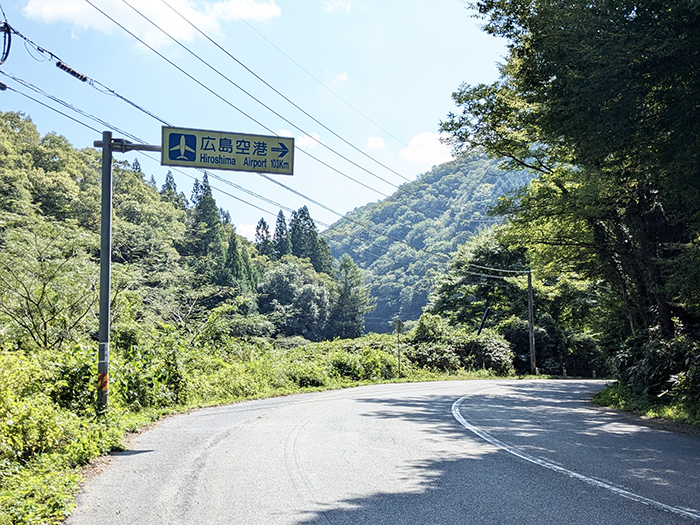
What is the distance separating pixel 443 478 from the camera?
611 cm

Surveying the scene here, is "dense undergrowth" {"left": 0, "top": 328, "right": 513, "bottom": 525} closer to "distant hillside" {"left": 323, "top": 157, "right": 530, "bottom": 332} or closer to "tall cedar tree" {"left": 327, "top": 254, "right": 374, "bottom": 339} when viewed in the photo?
"tall cedar tree" {"left": 327, "top": 254, "right": 374, "bottom": 339}

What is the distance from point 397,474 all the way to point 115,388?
23.7 ft

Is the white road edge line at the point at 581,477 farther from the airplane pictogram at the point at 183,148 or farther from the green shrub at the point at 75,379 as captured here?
the airplane pictogram at the point at 183,148

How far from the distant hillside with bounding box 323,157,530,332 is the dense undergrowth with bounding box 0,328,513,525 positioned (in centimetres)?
7833

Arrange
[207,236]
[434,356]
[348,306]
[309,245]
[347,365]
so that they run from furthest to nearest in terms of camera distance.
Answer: [309,245] < [348,306] < [207,236] < [434,356] < [347,365]

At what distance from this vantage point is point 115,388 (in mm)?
11219

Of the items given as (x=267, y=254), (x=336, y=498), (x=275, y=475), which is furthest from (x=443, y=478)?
(x=267, y=254)

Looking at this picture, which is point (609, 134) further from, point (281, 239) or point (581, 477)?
point (281, 239)

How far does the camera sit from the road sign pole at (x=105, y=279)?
953cm

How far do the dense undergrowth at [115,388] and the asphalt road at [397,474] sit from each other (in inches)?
19.2

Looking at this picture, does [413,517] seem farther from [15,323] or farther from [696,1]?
[15,323]

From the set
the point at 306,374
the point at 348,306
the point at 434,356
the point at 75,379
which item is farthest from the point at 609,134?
the point at 348,306

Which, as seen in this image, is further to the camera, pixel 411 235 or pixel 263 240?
pixel 411 235

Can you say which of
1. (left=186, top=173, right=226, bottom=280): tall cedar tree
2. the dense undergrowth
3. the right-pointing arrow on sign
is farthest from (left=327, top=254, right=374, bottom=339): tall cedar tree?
the right-pointing arrow on sign
